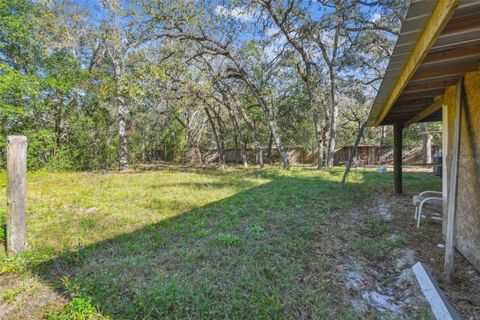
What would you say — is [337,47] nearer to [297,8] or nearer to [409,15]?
[297,8]

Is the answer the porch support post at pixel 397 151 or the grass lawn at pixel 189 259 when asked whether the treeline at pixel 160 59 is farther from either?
the grass lawn at pixel 189 259

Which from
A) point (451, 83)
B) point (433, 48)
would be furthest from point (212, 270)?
point (451, 83)

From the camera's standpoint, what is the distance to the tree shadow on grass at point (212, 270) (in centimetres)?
176

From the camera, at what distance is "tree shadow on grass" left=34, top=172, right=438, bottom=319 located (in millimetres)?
1763

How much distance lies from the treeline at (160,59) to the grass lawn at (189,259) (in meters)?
5.55

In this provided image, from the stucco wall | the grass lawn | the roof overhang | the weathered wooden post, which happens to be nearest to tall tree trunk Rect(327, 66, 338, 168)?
the grass lawn

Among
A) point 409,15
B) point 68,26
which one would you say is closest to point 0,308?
point 409,15

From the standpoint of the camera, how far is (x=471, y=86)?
2.27 metres

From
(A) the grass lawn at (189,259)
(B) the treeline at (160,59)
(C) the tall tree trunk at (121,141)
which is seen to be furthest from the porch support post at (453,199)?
(C) the tall tree trunk at (121,141)

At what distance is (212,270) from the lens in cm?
224

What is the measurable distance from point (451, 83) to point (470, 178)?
102 centimetres

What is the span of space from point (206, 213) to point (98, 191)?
3.65 meters

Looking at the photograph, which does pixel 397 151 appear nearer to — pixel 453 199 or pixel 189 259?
pixel 453 199

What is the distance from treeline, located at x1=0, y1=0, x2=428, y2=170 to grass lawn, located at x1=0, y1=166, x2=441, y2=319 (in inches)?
219
